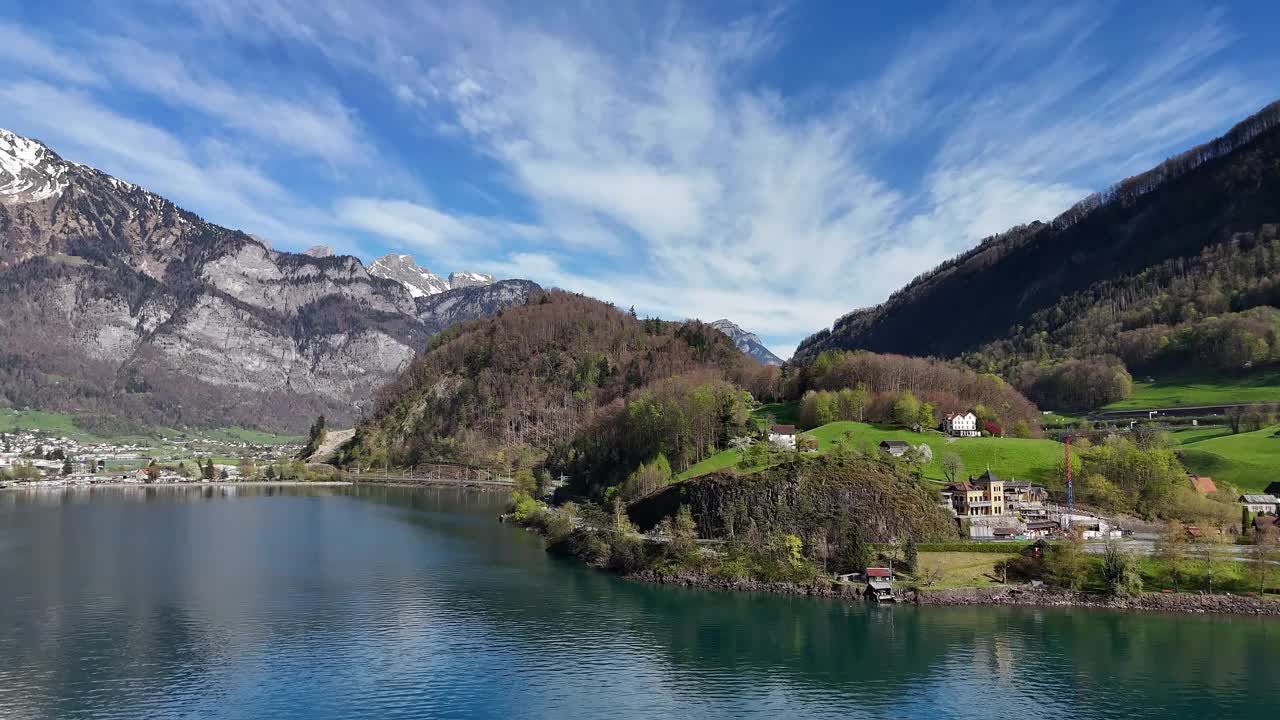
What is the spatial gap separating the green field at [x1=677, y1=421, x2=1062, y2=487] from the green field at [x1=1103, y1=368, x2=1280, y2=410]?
228ft

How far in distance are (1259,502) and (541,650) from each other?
73.4m

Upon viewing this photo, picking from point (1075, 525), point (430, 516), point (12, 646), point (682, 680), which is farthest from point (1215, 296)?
point (12, 646)

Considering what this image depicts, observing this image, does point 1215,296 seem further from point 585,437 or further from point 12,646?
point 12,646

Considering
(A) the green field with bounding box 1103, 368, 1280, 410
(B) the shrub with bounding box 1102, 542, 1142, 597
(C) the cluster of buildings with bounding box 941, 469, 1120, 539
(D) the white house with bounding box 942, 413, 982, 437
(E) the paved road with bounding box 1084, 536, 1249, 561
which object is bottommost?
(B) the shrub with bounding box 1102, 542, 1142, 597

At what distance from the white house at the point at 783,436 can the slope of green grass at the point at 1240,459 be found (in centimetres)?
4608

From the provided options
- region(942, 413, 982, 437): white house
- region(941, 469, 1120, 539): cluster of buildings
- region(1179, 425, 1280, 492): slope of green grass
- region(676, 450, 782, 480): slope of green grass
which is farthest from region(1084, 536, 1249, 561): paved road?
region(942, 413, 982, 437): white house

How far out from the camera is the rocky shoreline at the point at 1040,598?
61.3m

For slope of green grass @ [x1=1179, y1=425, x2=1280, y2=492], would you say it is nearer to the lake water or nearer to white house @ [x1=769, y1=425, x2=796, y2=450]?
the lake water

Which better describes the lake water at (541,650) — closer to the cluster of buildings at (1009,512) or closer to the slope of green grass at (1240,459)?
the cluster of buildings at (1009,512)

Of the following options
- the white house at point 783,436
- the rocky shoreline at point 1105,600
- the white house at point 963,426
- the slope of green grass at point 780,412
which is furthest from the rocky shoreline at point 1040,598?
the slope of green grass at point 780,412

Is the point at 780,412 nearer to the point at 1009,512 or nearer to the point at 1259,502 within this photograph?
the point at 1009,512

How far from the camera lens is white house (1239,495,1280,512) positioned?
7900cm

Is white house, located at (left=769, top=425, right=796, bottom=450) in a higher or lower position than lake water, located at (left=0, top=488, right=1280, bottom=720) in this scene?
higher

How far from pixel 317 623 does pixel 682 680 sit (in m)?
28.4
